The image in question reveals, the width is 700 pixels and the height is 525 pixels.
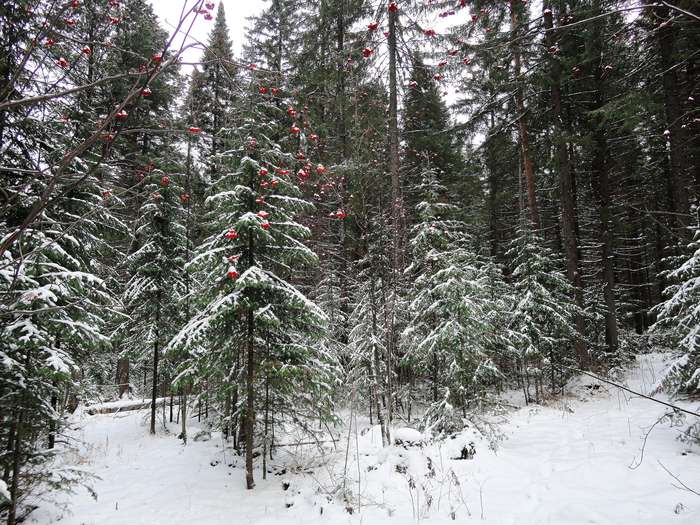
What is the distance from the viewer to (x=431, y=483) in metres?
6.26

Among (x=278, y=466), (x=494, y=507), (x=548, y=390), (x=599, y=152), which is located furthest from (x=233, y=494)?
(x=599, y=152)

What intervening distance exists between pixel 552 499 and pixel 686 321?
4137 mm

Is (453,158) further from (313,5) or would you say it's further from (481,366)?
(481,366)

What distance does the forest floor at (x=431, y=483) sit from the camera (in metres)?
5.18

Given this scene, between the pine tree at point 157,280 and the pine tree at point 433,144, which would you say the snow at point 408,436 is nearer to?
the pine tree at point 157,280

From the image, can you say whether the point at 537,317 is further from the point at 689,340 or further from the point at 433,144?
the point at 433,144

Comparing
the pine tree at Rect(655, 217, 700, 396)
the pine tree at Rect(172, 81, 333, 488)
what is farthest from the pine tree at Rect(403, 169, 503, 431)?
the pine tree at Rect(655, 217, 700, 396)

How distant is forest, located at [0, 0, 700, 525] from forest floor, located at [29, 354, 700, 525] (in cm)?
10

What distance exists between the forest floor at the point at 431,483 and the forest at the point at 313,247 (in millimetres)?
102

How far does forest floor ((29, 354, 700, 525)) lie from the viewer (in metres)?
5.18

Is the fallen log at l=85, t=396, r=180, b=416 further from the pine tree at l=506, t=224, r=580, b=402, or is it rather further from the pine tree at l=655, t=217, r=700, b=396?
the pine tree at l=655, t=217, r=700, b=396

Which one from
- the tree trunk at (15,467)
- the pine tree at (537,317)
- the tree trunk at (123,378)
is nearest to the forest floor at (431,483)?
the tree trunk at (15,467)

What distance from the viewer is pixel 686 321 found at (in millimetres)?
6637

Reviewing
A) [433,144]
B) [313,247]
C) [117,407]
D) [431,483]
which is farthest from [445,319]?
[117,407]
